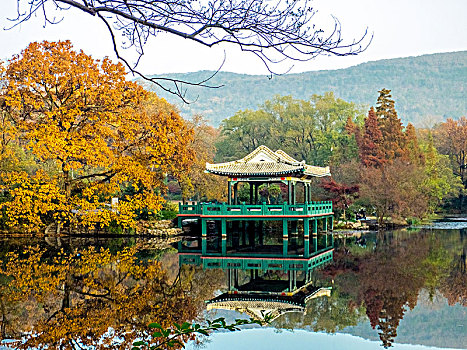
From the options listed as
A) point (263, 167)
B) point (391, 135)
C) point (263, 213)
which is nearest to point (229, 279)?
point (263, 213)

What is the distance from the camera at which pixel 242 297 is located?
10578mm

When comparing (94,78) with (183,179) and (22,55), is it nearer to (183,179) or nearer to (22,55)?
(22,55)

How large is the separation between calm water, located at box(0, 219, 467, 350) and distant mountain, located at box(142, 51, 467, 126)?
4223 inches

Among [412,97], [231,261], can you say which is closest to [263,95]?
[412,97]

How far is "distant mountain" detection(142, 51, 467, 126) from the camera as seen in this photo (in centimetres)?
12450

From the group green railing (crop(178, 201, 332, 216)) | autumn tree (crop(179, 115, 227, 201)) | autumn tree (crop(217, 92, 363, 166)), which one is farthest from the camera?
autumn tree (crop(217, 92, 363, 166))

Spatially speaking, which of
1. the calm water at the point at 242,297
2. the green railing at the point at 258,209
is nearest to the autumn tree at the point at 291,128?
the green railing at the point at 258,209

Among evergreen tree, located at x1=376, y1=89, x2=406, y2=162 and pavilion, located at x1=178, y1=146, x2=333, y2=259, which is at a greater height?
evergreen tree, located at x1=376, y1=89, x2=406, y2=162

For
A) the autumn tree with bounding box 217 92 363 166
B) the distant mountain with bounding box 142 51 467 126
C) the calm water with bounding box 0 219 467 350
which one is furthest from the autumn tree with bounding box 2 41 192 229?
the distant mountain with bounding box 142 51 467 126

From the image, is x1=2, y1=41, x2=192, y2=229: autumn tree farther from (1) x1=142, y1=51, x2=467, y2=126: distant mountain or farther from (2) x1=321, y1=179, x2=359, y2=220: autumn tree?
(1) x1=142, y1=51, x2=467, y2=126: distant mountain

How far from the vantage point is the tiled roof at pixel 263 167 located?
21672 mm

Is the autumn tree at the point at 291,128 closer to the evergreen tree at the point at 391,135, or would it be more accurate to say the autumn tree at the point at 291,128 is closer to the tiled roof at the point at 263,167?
the evergreen tree at the point at 391,135

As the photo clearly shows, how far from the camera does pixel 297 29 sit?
4.51 meters

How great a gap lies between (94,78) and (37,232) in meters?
6.56
